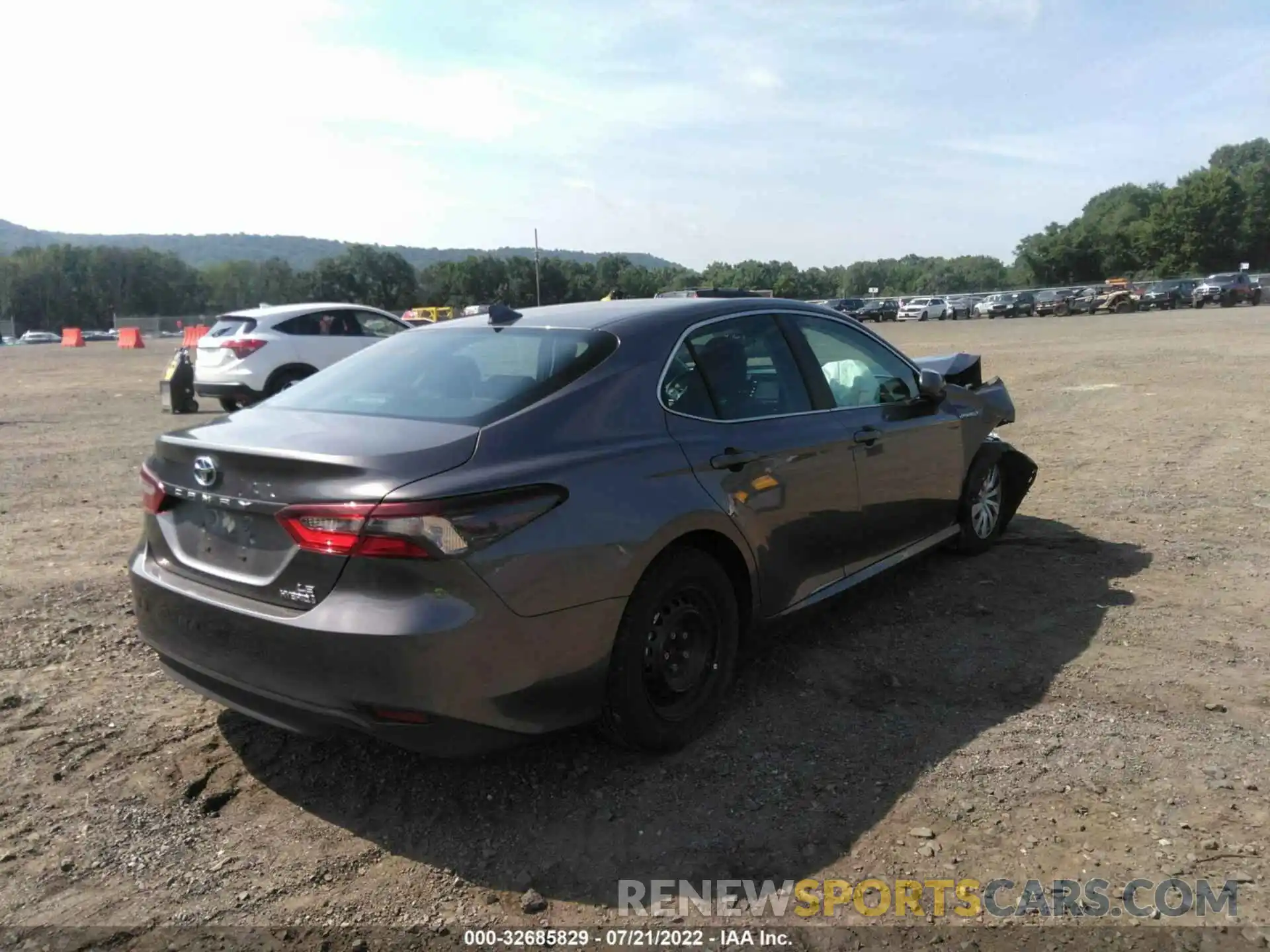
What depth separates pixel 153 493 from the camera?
11.5ft

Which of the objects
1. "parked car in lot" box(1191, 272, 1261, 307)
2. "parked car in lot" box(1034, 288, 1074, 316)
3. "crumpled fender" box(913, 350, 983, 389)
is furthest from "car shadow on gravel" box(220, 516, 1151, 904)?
"parked car in lot" box(1034, 288, 1074, 316)

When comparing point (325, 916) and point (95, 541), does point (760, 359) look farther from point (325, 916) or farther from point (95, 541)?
point (95, 541)

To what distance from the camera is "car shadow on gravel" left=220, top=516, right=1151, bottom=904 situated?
3.01 meters

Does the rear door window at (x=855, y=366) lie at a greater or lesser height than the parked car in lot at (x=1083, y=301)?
lesser

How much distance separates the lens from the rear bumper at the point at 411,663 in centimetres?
279

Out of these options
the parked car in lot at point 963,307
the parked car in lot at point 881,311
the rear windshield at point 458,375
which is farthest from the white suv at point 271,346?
the parked car in lot at point 881,311

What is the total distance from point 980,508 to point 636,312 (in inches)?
115

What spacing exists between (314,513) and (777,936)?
1.77 metres

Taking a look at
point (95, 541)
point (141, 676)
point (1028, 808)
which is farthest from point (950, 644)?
point (95, 541)

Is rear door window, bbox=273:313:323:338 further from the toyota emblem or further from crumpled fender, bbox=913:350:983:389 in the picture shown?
the toyota emblem

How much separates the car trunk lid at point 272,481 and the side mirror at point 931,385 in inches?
112

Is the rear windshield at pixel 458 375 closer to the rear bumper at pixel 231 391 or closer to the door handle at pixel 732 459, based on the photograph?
the door handle at pixel 732 459

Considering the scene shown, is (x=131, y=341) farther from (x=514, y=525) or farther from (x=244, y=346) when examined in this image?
(x=514, y=525)

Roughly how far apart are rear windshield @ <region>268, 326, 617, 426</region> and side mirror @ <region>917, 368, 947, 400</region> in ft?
6.96
